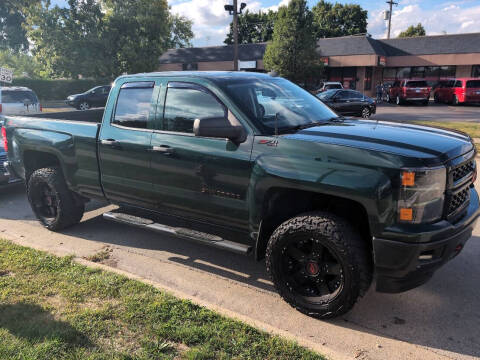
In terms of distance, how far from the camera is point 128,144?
4.23 metres

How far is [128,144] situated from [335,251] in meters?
2.38

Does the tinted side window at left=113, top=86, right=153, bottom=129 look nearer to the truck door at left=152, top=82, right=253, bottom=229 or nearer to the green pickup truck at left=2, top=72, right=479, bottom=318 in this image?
the green pickup truck at left=2, top=72, right=479, bottom=318

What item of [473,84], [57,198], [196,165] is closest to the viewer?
[196,165]

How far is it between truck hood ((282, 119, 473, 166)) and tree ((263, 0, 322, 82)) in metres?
25.9

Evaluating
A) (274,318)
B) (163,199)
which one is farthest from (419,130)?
(163,199)

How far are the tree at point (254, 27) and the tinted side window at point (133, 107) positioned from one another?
59566 millimetres

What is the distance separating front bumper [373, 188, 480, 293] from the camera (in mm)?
2811

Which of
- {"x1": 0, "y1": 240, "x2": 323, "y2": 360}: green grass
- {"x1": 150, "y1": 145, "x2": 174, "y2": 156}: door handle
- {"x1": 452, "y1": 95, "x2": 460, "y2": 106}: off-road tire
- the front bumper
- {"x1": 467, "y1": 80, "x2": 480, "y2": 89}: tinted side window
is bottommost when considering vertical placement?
{"x1": 452, "y1": 95, "x2": 460, "y2": 106}: off-road tire

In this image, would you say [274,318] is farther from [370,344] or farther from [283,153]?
[283,153]

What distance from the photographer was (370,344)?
2.98 meters

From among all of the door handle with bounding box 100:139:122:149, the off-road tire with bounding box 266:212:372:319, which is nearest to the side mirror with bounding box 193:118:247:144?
the off-road tire with bounding box 266:212:372:319

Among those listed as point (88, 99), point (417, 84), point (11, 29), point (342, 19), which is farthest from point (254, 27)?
point (88, 99)

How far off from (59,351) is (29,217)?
3752 millimetres

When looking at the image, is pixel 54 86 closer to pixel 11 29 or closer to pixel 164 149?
pixel 11 29
